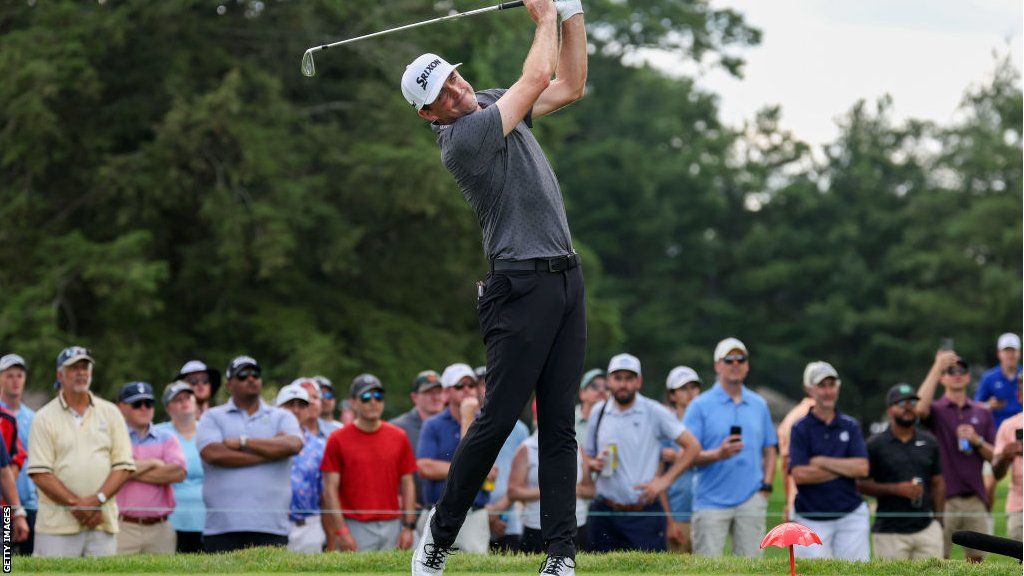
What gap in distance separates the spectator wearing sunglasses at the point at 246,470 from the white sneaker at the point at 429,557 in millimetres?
4570

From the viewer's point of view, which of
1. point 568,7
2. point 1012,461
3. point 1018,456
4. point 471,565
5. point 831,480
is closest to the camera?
point 568,7

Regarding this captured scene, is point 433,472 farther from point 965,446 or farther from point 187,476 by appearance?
point 965,446

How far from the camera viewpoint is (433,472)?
12.1 m

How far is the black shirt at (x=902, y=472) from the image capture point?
12555 millimetres

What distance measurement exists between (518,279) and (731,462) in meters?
6.69

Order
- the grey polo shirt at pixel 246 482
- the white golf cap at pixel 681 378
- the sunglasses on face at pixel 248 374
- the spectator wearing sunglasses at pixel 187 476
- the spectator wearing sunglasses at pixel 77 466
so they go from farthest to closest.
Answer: the white golf cap at pixel 681 378, the spectator wearing sunglasses at pixel 187 476, the sunglasses on face at pixel 248 374, the grey polo shirt at pixel 246 482, the spectator wearing sunglasses at pixel 77 466

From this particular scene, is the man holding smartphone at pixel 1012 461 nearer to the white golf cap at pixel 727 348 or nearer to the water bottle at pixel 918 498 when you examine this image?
the water bottle at pixel 918 498

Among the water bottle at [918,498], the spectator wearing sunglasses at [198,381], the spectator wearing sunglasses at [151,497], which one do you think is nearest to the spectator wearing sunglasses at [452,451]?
the spectator wearing sunglasses at [151,497]

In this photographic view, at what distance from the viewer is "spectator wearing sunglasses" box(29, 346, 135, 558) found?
10750 millimetres

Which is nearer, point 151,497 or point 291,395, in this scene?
point 151,497

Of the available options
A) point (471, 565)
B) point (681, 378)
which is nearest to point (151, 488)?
point (471, 565)

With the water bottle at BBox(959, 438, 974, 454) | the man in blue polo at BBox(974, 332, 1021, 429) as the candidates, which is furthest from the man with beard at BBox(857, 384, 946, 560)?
the man in blue polo at BBox(974, 332, 1021, 429)

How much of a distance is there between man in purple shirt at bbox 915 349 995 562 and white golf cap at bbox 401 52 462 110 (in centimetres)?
836

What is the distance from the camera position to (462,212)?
30344 millimetres
